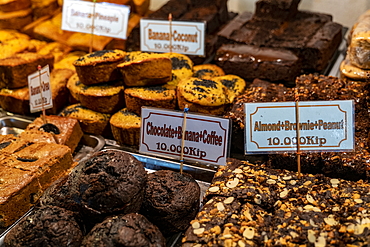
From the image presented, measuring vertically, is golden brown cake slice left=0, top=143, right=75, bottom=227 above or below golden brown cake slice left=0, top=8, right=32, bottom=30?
below

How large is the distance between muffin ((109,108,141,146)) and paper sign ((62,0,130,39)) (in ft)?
3.37

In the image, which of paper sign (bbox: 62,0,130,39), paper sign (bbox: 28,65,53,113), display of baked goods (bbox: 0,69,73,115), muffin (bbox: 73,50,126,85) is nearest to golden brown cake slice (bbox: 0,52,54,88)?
display of baked goods (bbox: 0,69,73,115)

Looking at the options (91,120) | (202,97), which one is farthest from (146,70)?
(91,120)

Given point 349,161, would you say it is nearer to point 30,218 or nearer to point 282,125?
point 282,125

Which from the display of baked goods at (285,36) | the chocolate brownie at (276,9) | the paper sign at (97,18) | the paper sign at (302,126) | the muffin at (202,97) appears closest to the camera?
the paper sign at (302,126)

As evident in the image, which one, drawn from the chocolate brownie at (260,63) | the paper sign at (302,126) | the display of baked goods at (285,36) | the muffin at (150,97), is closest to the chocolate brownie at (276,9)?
the display of baked goods at (285,36)

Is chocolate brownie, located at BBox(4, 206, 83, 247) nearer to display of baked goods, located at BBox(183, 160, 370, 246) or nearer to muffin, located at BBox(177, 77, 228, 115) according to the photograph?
display of baked goods, located at BBox(183, 160, 370, 246)

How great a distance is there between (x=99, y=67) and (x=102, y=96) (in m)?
0.24

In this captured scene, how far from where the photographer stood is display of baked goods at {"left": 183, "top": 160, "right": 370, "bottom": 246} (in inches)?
70.2

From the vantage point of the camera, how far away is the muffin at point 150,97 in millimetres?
2854

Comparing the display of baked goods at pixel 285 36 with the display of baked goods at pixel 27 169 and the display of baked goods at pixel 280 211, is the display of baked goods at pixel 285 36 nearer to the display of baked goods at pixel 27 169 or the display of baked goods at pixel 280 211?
the display of baked goods at pixel 280 211

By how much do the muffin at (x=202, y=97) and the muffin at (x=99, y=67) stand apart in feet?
1.97


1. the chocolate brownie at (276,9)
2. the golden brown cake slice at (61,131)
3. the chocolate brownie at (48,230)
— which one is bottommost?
the golden brown cake slice at (61,131)

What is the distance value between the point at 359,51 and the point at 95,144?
2290 millimetres
